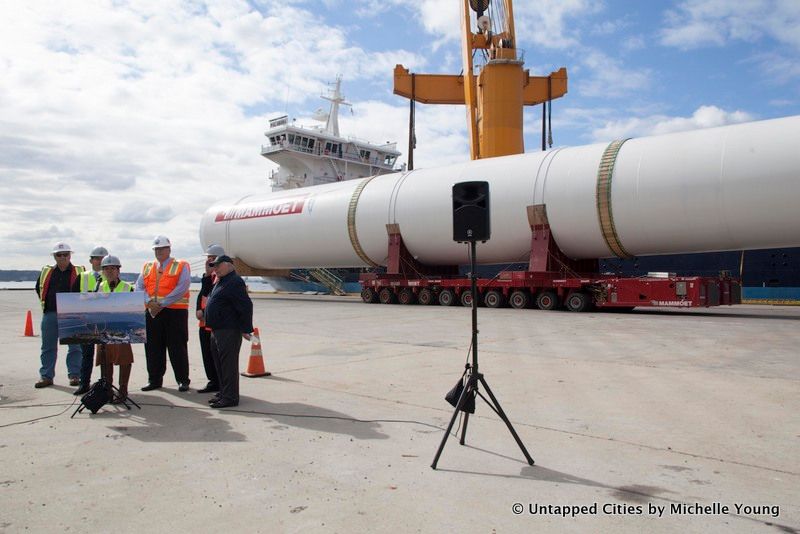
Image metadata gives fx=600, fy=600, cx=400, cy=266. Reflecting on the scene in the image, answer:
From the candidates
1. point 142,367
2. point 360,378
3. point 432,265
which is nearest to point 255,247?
point 432,265

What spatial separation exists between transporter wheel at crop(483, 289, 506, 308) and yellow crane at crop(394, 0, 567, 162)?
29.9 feet

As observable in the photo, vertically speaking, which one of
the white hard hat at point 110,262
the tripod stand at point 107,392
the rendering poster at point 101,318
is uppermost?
the white hard hat at point 110,262

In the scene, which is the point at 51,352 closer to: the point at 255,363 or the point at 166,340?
the point at 166,340

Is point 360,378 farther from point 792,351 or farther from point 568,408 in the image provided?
point 792,351

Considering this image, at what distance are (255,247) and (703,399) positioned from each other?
24.1 m

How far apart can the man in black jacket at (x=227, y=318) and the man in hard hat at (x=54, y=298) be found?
2.21m

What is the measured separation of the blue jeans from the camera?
7347 millimetres

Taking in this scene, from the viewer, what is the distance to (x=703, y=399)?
20.2 feet

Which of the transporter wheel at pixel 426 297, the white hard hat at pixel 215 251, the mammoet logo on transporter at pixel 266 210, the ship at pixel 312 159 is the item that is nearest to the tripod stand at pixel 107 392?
the white hard hat at pixel 215 251

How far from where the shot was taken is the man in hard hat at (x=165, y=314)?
6945 mm

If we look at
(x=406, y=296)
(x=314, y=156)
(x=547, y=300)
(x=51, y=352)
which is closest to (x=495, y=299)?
(x=547, y=300)

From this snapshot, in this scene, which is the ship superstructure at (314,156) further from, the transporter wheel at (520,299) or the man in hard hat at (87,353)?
the man in hard hat at (87,353)

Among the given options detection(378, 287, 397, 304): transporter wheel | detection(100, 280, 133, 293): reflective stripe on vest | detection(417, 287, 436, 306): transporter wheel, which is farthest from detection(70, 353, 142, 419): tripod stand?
detection(378, 287, 397, 304): transporter wheel

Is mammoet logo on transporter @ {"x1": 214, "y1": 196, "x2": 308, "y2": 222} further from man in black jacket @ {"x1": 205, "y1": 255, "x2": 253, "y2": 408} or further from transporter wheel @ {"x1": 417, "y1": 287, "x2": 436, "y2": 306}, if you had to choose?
man in black jacket @ {"x1": 205, "y1": 255, "x2": 253, "y2": 408}
